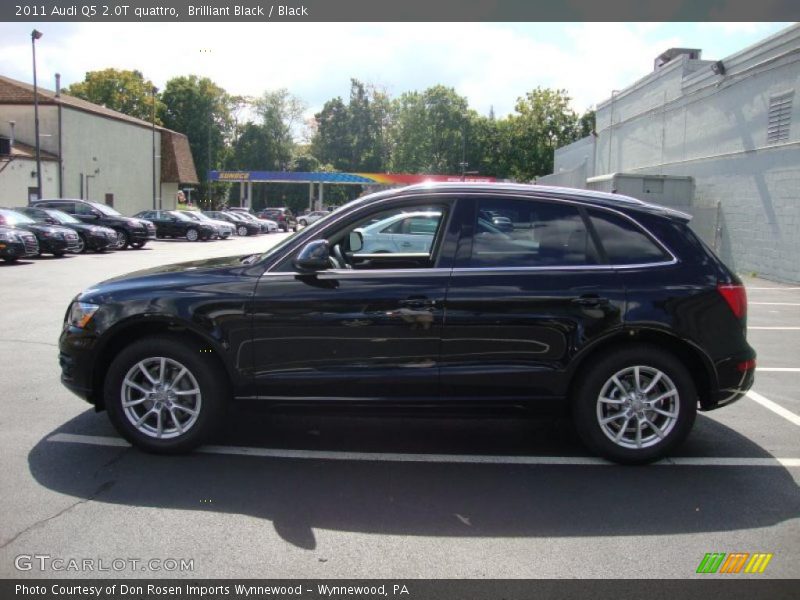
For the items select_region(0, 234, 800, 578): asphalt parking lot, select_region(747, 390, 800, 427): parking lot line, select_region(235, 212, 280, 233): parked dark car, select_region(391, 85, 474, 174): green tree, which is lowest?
select_region(0, 234, 800, 578): asphalt parking lot

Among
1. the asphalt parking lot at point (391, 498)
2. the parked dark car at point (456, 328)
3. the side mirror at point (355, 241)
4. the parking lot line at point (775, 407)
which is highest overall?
the side mirror at point (355, 241)

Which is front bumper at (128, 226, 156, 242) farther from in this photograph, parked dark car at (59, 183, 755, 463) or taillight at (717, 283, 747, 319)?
taillight at (717, 283, 747, 319)

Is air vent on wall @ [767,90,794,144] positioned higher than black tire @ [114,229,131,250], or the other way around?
air vent on wall @ [767,90,794,144]

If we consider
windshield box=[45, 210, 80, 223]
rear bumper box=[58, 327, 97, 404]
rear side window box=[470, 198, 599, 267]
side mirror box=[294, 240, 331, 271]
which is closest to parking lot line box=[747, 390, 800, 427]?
rear side window box=[470, 198, 599, 267]

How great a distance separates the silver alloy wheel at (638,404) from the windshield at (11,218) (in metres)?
17.5

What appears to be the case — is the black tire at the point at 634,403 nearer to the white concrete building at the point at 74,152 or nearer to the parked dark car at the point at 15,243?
the parked dark car at the point at 15,243

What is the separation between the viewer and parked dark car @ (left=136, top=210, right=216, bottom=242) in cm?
3312

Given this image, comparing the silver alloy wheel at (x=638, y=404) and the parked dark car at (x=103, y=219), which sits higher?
the parked dark car at (x=103, y=219)

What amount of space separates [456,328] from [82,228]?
65.9 feet

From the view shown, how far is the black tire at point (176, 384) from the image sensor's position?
4578mm

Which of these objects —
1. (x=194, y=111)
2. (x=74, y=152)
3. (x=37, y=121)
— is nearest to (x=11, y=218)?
(x=37, y=121)

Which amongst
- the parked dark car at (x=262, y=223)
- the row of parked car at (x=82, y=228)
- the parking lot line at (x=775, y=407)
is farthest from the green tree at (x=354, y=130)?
the parking lot line at (x=775, y=407)

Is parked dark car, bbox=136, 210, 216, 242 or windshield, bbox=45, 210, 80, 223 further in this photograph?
parked dark car, bbox=136, 210, 216, 242

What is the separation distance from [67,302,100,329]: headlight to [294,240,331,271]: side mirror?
1466 millimetres
